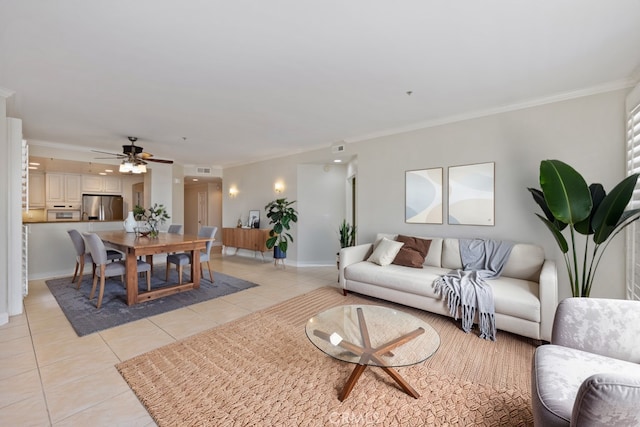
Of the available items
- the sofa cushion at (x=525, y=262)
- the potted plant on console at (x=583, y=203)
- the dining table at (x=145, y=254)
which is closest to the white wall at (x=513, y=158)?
the sofa cushion at (x=525, y=262)

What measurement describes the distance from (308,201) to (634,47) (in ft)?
15.6

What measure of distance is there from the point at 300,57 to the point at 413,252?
2.69 m

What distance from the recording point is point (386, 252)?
360 cm

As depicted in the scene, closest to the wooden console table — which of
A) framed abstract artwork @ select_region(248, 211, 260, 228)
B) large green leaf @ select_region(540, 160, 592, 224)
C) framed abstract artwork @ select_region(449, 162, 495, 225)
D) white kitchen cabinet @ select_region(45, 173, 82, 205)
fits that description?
framed abstract artwork @ select_region(248, 211, 260, 228)

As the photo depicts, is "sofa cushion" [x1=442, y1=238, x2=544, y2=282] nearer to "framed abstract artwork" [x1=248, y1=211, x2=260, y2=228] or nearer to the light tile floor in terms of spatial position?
the light tile floor

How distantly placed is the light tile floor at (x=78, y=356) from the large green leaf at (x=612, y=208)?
3400mm

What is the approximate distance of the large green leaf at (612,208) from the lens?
211 centimetres

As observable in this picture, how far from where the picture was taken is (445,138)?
3.76 metres

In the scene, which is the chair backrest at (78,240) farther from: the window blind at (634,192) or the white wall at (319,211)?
the window blind at (634,192)

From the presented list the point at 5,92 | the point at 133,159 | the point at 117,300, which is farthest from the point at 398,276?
the point at 5,92

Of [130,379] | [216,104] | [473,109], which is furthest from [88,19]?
[473,109]

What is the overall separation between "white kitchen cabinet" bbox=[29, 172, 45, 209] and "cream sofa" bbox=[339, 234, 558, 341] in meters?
7.41

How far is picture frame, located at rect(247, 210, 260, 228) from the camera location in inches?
256

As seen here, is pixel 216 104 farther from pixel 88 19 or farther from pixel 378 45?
pixel 378 45
